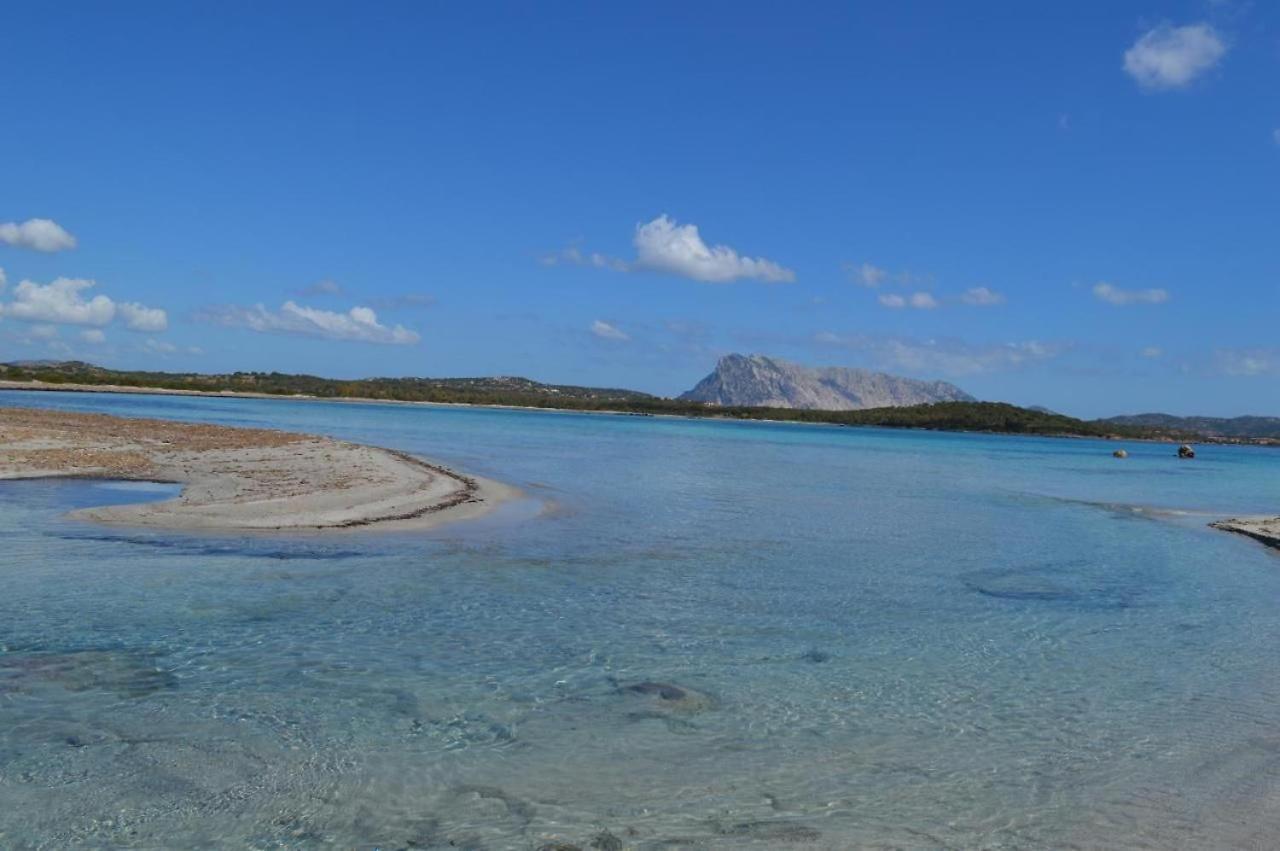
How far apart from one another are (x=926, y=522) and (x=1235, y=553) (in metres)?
8.09

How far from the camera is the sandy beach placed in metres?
20.6

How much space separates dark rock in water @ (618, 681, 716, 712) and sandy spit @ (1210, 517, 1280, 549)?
2348 cm

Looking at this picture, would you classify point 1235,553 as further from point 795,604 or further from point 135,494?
point 135,494

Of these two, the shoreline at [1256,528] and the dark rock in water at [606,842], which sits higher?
the shoreline at [1256,528]

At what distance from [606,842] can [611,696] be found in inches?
127

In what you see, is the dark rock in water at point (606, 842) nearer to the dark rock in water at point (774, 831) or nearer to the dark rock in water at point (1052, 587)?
the dark rock in water at point (774, 831)

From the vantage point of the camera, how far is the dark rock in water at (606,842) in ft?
21.4

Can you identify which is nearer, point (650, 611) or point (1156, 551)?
point (650, 611)

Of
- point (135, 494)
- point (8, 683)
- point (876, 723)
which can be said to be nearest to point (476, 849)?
point (876, 723)

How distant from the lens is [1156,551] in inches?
954

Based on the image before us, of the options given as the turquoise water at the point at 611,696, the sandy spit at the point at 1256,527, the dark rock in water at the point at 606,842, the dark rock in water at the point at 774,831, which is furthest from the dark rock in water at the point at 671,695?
the sandy spit at the point at 1256,527

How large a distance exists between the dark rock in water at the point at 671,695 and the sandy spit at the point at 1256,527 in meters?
23.5

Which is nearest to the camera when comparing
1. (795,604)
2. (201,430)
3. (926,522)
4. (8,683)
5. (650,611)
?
(8,683)

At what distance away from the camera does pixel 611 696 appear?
9828 millimetres
